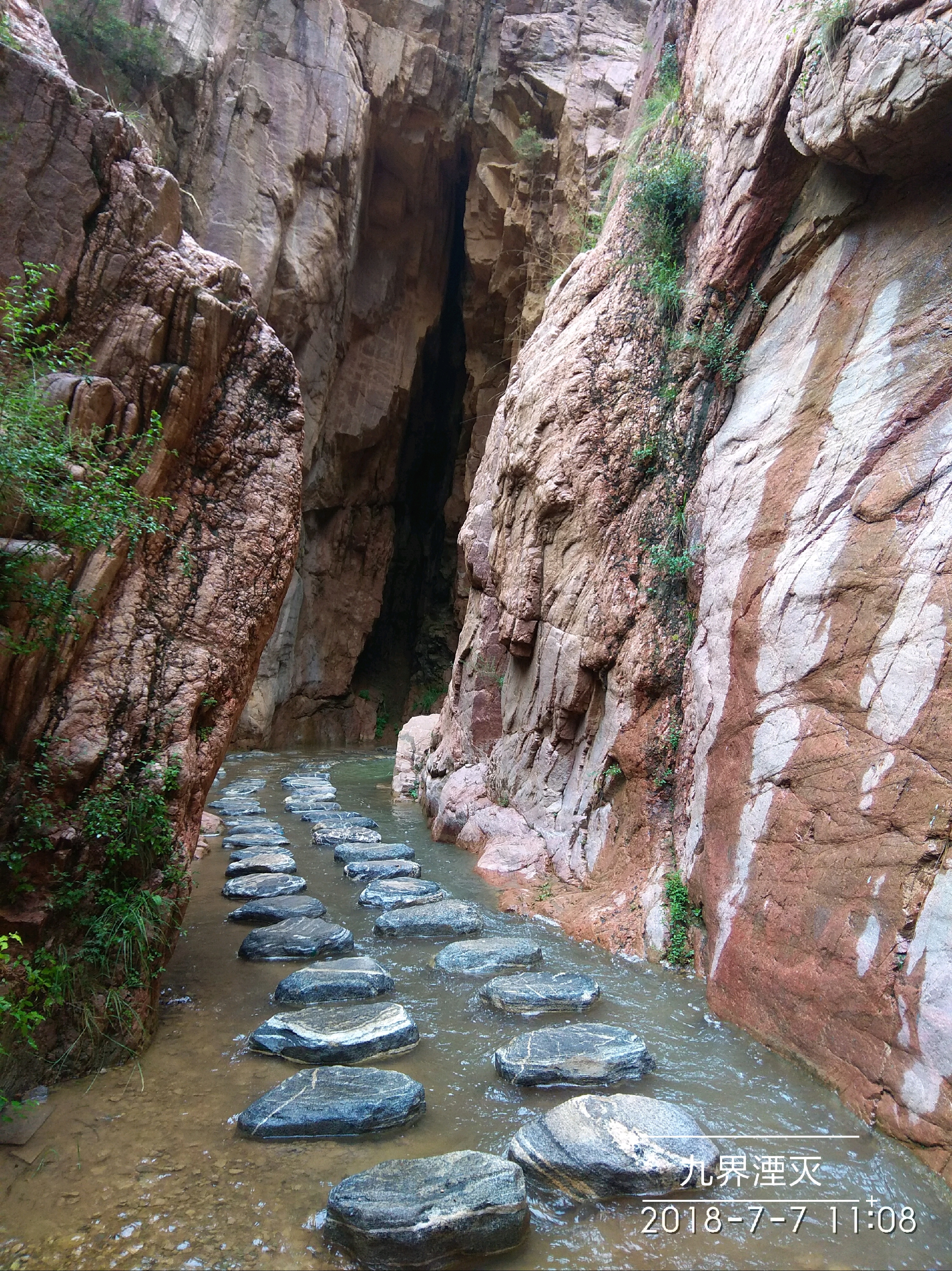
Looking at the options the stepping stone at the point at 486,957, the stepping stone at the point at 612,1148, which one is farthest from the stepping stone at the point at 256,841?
the stepping stone at the point at 612,1148

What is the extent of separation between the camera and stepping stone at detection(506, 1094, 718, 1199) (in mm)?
2754

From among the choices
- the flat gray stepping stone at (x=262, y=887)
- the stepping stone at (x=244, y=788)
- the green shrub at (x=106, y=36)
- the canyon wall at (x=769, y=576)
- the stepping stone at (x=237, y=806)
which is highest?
the green shrub at (x=106, y=36)

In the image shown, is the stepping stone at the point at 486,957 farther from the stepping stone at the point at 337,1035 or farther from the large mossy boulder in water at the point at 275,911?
the large mossy boulder in water at the point at 275,911

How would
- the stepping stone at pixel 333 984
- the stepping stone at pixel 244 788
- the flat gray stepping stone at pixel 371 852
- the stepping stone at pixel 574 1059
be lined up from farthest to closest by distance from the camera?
the stepping stone at pixel 244 788 → the flat gray stepping stone at pixel 371 852 → the stepping stone at pixel 333 984 → the stepping stone at pixel 574 1059

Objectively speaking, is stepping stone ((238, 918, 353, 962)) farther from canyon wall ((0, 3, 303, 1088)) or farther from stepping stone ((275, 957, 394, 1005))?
canyon wall ((0, 3, 303, 1088))

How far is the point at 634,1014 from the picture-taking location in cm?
429

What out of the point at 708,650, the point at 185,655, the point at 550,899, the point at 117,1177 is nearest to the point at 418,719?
the point at 550,899

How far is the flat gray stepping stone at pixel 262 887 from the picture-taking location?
19.8 feet

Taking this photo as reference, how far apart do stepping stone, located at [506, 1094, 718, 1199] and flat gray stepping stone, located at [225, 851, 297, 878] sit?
4074 mm

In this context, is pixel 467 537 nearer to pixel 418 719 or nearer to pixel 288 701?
pixel 418 719

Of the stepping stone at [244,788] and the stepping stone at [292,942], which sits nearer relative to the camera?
the stepping stone at [292,942]

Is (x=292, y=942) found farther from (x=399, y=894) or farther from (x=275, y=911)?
(x=399, y=894)

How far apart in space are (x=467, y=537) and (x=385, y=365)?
10.2m

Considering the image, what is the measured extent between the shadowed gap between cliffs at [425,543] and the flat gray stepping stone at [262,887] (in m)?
14.3
